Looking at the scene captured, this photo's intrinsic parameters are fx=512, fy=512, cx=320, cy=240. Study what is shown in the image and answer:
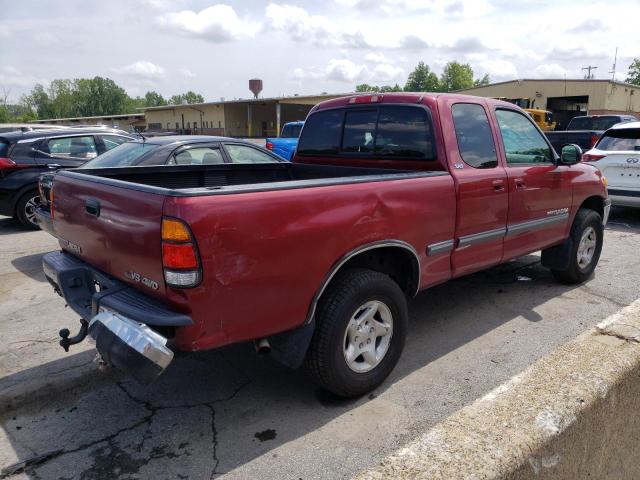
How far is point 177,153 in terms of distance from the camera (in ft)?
22.4

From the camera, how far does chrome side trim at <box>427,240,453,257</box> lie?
372 cm

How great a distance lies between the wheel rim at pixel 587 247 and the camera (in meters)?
5.62

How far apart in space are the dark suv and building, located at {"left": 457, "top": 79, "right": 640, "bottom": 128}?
2937cm

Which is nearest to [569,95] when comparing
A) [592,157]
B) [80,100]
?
[592,157]

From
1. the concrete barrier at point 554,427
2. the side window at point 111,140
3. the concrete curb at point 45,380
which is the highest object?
the side window at point 111,140

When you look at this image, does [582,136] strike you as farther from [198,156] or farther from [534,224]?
[198,156]


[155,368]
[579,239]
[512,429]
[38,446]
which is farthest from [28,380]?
[579,239]

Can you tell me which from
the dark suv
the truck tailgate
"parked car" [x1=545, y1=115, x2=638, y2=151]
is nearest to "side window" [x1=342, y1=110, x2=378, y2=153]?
the truck tailgate

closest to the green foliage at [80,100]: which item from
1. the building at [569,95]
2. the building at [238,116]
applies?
the building at [238,116]

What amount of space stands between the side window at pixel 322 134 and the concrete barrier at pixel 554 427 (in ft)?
9.21

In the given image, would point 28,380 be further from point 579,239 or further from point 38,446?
point 579,239

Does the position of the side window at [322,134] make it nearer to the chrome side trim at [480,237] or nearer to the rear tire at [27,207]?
the chrome side trim at [480,237]

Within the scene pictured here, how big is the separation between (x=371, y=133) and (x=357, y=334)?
6.51ft

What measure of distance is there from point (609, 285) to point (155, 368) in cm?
524
